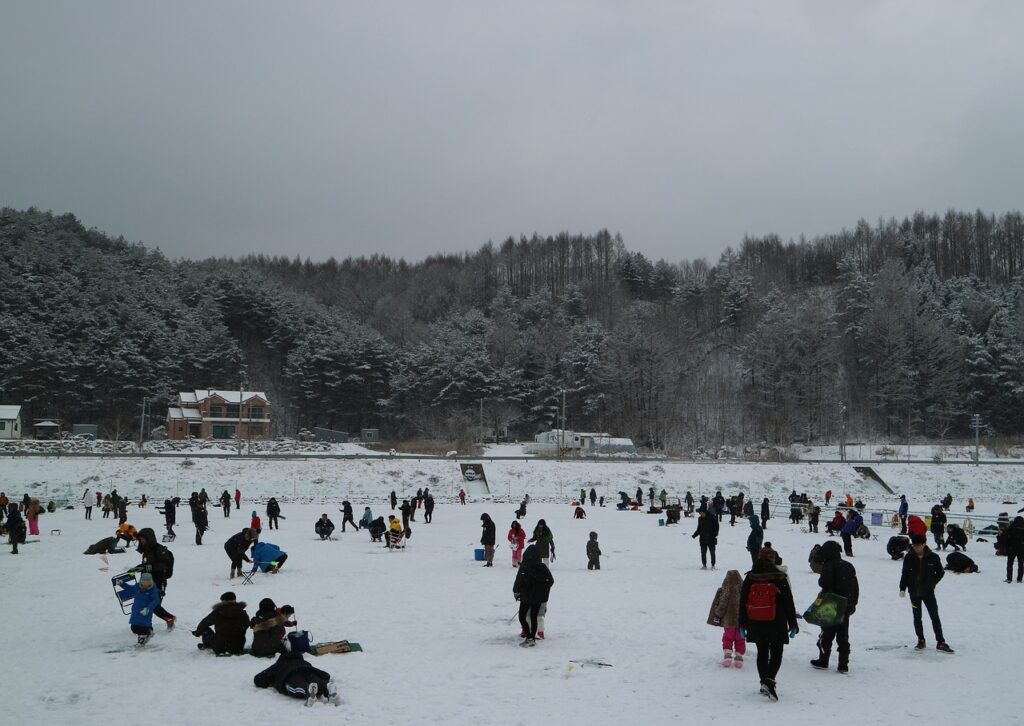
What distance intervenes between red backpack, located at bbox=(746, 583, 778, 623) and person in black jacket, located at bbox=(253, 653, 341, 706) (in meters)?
4.41

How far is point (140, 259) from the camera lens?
376 ft

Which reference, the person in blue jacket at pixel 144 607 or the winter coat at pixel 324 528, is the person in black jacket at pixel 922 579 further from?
the winter coat at pixel 324 528

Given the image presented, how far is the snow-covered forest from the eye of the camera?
7669 centimetres

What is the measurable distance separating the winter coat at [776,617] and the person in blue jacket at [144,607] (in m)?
7.83

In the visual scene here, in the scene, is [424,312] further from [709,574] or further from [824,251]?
[709,574]

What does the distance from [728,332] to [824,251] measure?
112ft

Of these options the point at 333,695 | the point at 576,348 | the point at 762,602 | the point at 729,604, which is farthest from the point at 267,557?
A: the point at 576,348

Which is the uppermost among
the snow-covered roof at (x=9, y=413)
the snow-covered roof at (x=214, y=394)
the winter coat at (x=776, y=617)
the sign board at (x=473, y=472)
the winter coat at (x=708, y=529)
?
the snow-covered roof at (x=214, y=394)

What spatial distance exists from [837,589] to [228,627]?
7549 mm

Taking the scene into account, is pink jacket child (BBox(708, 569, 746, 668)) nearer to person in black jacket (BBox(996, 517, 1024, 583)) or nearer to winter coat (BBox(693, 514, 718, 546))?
winter coat (BBox(693, 514, 718, 546))

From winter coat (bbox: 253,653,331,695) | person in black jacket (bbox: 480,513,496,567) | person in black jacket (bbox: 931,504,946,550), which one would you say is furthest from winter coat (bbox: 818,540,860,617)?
person in black jacket (bbox: 931,504,946,550)

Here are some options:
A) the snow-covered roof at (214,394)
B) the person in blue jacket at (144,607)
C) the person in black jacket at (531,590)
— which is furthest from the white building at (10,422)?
the person in black jacket at (531,590)

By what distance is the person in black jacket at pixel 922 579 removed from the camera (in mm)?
9508

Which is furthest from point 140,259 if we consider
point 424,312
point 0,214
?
point 424,312
